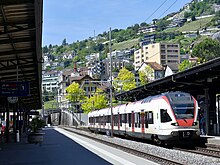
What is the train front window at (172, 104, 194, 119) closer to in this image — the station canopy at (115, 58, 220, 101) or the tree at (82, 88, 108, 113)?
the station canopy at (115, 58, 220, 101)

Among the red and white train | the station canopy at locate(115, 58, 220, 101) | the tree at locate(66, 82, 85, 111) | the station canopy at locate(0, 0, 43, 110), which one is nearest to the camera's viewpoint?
the station canopy at locate(0, 0, 43, 110)

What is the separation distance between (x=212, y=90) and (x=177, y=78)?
3.63 metres

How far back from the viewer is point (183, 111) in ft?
72.2

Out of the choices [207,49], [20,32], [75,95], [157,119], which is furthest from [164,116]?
[207,49]

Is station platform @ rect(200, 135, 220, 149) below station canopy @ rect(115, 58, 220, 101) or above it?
below

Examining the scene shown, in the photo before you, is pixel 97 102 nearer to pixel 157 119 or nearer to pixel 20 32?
pixel 157 119

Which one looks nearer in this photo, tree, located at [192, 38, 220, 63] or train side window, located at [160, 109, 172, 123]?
train side window, located at [160, 109, 172, 123]

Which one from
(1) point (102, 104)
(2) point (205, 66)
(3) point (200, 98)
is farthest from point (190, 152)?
(1) point (102, 104)

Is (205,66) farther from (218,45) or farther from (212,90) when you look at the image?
(218,45)

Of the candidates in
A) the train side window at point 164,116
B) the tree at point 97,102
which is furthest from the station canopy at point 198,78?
the tree at point 97,102

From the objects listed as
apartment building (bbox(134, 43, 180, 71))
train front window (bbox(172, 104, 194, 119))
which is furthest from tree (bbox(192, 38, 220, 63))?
train front window (bbox(172, 104, 194, 119))

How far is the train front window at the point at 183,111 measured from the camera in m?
21.8

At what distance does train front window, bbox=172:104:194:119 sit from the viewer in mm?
21828

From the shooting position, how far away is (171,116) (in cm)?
2178
